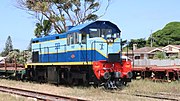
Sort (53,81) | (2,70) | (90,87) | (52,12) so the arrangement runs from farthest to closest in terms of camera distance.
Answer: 1. (52,12)
2. (2,70)
3. (53,81)
4. (90,87)

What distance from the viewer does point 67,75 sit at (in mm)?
17453

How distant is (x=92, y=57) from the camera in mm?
15547

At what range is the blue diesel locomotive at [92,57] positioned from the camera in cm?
1536

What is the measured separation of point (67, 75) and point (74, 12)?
1776cm

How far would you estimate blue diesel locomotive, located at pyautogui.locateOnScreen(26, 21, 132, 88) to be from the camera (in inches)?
605

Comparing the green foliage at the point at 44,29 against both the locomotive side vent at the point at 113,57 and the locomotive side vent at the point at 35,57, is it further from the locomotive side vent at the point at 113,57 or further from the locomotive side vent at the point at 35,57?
the locomotive side vent at the point at 113,57

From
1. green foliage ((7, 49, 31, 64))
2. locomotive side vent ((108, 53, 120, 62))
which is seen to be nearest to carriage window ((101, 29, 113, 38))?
locomotive side vent ((108, 53, 120, 62))

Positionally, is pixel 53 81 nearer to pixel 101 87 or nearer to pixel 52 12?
pixel 101 87

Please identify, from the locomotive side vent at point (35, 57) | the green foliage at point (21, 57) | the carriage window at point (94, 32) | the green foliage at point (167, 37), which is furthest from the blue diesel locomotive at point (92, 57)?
the green foliage at point (167, 37)

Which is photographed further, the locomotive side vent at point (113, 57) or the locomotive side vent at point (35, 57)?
the locomotive side vent at point (35, 57)

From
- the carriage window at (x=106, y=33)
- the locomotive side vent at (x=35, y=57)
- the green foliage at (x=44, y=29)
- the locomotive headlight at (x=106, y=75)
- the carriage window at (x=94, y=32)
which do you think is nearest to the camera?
the locomotive headlight at (x=106, y=75)

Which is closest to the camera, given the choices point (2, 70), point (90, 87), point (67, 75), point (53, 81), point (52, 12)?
point (90, 87)

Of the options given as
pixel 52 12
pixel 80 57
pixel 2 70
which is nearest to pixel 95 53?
pixel 80 57

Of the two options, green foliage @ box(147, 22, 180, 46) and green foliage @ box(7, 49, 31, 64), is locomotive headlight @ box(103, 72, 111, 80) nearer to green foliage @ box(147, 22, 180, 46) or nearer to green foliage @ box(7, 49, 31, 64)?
green foliage @ box(7, 49, 31, 64)
